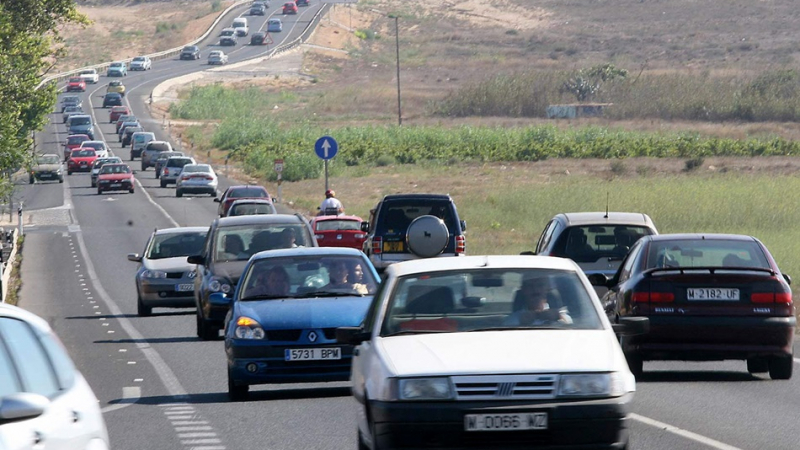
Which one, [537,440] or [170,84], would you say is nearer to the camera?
[537,440]

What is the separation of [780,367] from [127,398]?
632 centimetres

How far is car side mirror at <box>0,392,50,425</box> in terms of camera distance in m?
5.77

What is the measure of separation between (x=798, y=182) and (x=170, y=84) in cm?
8073

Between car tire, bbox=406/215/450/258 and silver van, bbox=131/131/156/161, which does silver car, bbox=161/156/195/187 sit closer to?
silver van, bbox=131/131/156/161

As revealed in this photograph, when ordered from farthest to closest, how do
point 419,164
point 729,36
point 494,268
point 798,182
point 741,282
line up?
1. point 729,36
2. point 419,164
3. point 798,182
4. point 741,282
5. point 494,268

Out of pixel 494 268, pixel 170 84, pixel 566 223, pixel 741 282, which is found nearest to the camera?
pixel 494 268

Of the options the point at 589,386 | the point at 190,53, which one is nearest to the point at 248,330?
the point at 589,386

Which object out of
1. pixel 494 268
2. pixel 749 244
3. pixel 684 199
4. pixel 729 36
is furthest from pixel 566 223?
pixel 729 36

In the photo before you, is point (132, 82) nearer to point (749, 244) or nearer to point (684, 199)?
point (684, 199)

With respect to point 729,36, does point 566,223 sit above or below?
above

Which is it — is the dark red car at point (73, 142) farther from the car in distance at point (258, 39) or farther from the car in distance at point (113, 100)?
the car in distance at point (258, 39)

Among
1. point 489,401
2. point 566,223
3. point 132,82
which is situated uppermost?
point 489,401

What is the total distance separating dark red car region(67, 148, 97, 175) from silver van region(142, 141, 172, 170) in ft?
8.14

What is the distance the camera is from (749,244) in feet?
49.5
